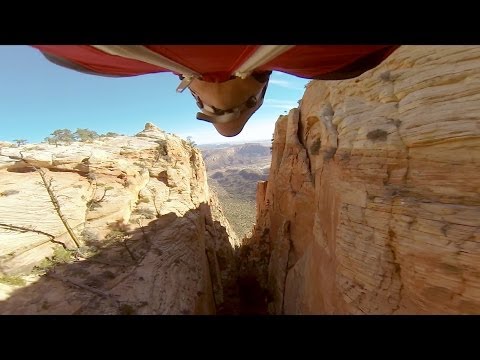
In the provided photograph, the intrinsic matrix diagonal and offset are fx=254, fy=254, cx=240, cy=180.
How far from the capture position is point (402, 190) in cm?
632

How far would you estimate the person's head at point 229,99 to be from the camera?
1966 millimetres

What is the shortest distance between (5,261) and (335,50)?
9.62m

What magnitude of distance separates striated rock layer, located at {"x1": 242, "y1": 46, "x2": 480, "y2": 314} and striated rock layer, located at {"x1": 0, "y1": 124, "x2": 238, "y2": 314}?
5.29 meters

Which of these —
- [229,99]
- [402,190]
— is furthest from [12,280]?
[402,190]

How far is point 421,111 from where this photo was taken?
612 centimetres

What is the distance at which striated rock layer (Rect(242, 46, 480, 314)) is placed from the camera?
5.05 meters

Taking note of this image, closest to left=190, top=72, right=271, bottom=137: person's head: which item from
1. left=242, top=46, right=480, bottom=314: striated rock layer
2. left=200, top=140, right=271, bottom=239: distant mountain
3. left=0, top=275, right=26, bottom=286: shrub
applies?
left=242, top=46, right=480, bottom=314: striated rock layer

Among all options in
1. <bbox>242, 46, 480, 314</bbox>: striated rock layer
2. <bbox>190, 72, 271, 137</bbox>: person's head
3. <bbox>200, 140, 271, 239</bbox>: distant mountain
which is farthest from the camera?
<bbox>200, 140, 271, 239</bbox>: distant mountain

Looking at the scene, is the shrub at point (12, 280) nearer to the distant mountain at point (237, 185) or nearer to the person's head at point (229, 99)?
the person's head at point (229, 99)

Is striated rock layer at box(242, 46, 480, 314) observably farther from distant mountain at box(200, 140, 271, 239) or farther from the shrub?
distant mountain at box(200, 140, 271, 239)
